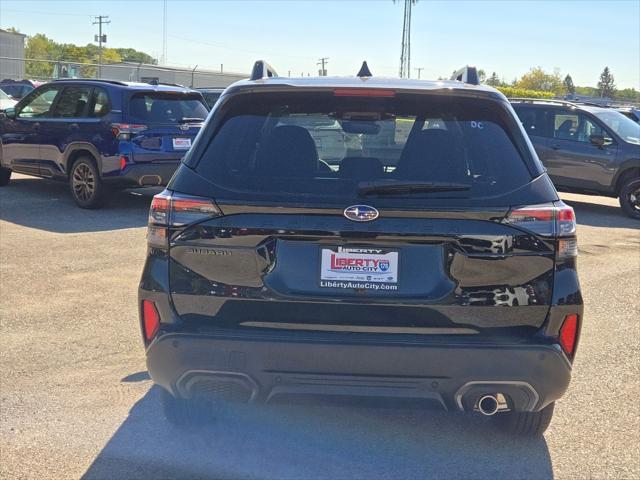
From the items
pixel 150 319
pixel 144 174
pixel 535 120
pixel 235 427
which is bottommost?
pixel 235 427

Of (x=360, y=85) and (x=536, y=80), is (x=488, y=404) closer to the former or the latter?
(x=360, y=85)

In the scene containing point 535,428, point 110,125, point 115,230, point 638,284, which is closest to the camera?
point 535,428

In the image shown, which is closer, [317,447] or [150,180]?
[317,447]

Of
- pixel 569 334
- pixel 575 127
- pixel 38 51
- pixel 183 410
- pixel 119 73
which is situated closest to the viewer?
pixel 569 334

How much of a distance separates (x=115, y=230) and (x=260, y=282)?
688 cm

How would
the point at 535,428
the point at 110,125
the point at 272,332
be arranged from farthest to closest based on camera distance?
the point at 110,125 < the point at 535,428 < the point at 272,332

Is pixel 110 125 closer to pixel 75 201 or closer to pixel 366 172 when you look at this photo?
pixel 75 201

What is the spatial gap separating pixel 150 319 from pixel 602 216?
1078 cm

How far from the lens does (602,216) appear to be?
41.7 ft

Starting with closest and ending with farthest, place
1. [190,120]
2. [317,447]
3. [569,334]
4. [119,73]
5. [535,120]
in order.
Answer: [569,334] → [317,447] → [190,120] → [535,120] → [119,73]

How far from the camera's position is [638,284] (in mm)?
7785

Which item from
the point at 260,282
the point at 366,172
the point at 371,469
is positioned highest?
the point at 366,172

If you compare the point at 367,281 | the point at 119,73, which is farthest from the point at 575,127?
the point at 119,73

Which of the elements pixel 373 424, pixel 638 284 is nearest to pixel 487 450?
pixel 373 424
